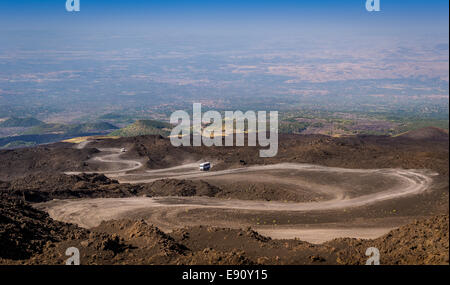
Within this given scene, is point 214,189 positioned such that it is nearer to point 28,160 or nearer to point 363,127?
point 28,160

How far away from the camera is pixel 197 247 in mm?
16797

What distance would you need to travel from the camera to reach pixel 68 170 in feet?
155

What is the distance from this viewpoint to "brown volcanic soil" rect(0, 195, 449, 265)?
39.0 feet

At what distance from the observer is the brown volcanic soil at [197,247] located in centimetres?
1189

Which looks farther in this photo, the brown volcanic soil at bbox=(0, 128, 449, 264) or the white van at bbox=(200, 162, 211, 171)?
the white van at bbox=(200, 162, 211, 171)

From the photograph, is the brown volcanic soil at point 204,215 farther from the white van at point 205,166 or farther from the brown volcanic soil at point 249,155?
the white van at point 205,166

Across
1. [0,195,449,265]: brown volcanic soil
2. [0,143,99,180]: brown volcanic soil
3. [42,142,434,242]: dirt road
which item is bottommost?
[0,143,99,180]: brown volcanic soil

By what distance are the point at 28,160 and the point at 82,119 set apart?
56.3 meters

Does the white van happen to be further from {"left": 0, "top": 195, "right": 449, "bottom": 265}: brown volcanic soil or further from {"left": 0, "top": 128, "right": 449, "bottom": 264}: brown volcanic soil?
{"left": 0, "top": 195, "right": 449, "bottom": 265}: brown volcanic soil

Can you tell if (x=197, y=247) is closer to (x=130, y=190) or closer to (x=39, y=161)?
(x=130, y=190)

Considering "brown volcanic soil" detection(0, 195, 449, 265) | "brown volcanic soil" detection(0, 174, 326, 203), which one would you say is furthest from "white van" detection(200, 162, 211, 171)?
"brown volcanic soil" detection(0, 195, 449, 265)

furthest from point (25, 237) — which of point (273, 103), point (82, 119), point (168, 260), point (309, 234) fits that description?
point (273, 103)

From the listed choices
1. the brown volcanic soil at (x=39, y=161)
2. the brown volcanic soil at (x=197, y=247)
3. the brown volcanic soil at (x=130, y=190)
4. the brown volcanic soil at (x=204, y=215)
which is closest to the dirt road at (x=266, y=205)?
the brown volcanic soil at (x=204, y=215)

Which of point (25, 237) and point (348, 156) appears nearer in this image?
point (25, 237)
